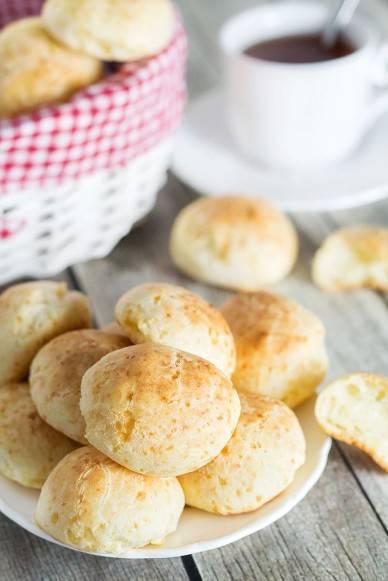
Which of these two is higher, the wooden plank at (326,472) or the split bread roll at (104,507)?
the split bread roll at (104,507)

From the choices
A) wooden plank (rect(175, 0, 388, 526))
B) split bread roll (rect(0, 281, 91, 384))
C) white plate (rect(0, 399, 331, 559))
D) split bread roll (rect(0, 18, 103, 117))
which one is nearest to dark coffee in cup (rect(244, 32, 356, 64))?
wooden plank (rect(175, 0, 388, 526))

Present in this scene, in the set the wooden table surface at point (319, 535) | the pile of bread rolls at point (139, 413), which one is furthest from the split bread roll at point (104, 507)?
the wooden table surface at point (319, 535)

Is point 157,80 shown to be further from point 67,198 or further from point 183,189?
point 183,189

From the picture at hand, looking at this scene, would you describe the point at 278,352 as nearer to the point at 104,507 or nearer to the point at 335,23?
the point at 104,507

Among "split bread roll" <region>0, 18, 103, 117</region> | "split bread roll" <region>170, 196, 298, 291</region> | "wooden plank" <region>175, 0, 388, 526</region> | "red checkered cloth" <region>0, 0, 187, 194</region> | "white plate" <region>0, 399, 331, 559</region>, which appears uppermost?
"split bread roll" <region>0, 18, 103, 117</region>

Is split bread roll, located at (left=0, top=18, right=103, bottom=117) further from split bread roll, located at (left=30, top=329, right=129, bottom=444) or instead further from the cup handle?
the cup handle

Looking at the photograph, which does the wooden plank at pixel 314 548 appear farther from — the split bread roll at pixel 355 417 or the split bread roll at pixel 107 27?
the split bread roll at pixel 107 27

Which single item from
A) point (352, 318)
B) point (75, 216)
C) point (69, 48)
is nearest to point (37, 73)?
point (69, 48)
